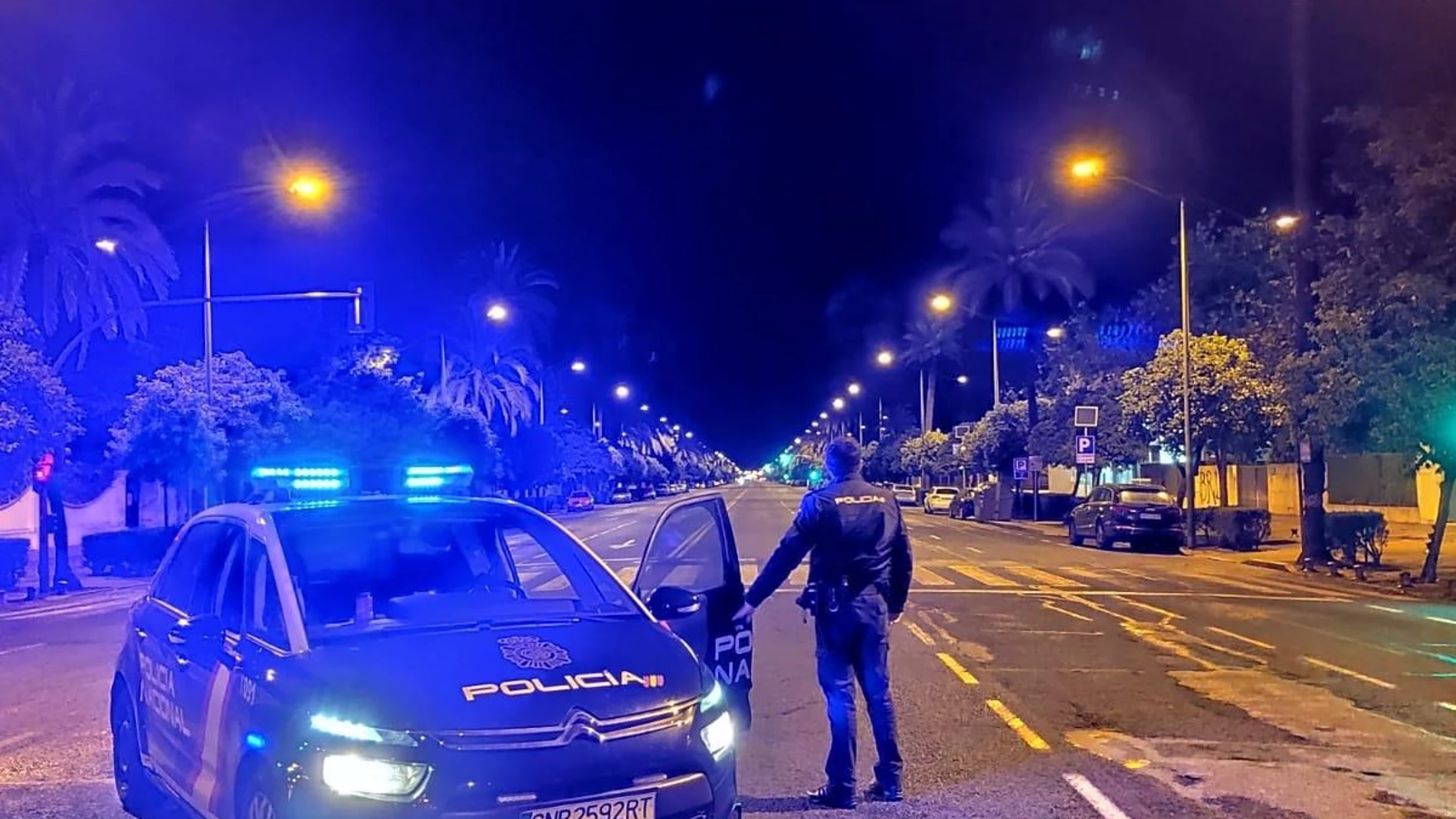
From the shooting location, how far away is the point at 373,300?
2945 centimetres

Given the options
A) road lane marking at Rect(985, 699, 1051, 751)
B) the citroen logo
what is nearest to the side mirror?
the citroen logo

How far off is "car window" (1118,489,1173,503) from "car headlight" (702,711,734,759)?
29.0 m

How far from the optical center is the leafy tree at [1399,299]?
20.3 m

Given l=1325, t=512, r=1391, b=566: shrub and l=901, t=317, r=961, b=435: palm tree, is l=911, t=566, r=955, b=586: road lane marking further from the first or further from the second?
l=901, t=317, r=961, b=435: palm tree

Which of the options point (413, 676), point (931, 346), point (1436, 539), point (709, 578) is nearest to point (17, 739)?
point (709, 578)

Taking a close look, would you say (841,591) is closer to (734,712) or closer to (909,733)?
(734,712)

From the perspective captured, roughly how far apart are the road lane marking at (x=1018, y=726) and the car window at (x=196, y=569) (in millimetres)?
5106

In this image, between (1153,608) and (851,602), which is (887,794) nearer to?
(851,602)

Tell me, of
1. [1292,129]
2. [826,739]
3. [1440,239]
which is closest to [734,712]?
[826,739]

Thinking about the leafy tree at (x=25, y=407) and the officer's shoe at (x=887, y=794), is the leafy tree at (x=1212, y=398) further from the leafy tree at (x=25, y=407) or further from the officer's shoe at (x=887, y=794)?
the officer's shoe at (x=887, y=794)

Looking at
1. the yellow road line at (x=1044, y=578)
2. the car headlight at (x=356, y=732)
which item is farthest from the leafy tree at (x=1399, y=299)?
the car headlight at (x=356, y=732)

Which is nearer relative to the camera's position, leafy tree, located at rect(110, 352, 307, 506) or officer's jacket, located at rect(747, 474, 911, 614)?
officer's jacket, located at rect(747, 474, 911, 614)

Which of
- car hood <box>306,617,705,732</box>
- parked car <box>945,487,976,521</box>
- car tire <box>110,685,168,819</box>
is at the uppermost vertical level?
car hood <box>306,617,705,732</box>

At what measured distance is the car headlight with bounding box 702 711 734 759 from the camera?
528 centimetres
